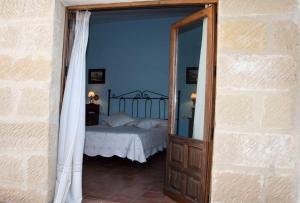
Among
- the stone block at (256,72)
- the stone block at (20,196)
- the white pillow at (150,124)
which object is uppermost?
the stone block at (256,72)

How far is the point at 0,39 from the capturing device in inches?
120

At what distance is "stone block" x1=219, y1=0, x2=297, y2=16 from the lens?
2.52m

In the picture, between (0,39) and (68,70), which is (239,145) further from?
(0,39)

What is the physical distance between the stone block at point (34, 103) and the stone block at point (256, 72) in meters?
1.82

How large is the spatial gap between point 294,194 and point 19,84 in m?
2.97

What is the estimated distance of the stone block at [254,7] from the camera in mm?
2521

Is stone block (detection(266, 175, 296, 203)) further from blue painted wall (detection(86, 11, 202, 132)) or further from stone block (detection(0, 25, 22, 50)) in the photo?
blue painted wall (detection(86, 11, 202, 132))

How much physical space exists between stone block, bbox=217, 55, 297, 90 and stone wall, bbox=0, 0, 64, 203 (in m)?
1.81

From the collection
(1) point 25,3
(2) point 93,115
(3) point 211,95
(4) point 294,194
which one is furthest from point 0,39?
(2) point 93,115

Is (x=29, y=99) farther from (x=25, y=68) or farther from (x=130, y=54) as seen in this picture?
(x=130, y=54)

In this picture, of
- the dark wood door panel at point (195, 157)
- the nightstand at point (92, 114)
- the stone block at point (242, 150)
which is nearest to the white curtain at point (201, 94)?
the dark wood door panel at point (195, 157)

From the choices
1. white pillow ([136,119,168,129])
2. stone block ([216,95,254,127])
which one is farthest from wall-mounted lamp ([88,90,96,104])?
stone block ([216,95,254,127])

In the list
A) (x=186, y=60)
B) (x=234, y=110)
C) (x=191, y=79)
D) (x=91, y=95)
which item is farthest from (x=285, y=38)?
(x=91, y=95)

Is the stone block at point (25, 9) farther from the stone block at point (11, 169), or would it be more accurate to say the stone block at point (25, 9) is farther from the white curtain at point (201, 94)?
the white curtain at point (201, 94)
